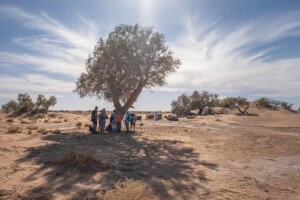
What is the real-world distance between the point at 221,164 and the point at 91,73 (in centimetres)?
2012

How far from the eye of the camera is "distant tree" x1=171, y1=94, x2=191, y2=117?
6812 cm

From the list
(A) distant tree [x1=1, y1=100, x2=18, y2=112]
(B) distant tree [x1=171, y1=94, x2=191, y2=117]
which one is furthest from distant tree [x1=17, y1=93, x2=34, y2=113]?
(B) distant tree [x1=171, y1=94, x2=191, y2=117]

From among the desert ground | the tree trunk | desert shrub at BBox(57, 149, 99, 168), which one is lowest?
the desert ground

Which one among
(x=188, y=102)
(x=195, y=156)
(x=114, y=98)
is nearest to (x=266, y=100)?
(x=188, y=102)

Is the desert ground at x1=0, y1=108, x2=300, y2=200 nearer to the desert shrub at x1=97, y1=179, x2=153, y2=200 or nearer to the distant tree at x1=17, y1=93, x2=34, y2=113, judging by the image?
the desert shrub at x1=97, y1=179, x2=153, y2=200

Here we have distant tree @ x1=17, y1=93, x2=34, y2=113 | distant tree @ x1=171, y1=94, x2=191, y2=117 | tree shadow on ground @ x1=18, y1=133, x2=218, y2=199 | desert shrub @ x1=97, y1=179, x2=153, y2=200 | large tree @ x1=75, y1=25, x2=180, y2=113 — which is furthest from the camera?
distant tree @ x1=171, y1=94, x2=191, y2=117

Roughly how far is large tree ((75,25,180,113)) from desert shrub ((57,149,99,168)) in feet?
60.2

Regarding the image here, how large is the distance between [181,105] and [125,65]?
42.1m

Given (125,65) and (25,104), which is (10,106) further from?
(125,65)

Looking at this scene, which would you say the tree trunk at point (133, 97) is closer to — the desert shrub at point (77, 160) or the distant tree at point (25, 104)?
the desert shrub at point (77, 160)

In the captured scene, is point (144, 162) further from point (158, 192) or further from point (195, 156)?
point (158, 192)

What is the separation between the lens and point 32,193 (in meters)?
7.95

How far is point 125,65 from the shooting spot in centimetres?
2905

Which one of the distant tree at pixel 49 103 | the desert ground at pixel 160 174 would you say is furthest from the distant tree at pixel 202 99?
the desert ground at pixel 160 174
